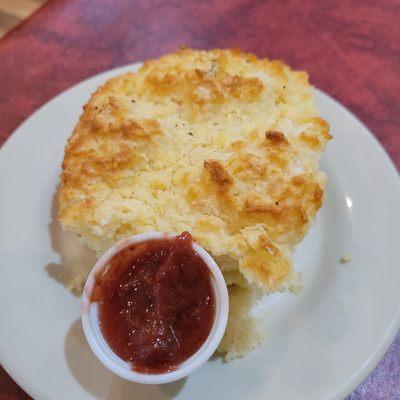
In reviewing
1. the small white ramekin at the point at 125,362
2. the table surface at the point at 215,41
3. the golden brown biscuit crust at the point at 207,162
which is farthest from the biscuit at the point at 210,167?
the table surface at the point at 215,41

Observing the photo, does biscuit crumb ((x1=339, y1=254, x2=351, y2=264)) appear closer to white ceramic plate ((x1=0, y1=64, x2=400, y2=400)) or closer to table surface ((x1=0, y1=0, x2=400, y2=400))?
white ceramic plate ((x1=0, y1=64, x2=400, y2=400))

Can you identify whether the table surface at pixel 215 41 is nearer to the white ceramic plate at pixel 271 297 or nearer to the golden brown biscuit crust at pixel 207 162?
the white ceramic plate at pixel 271 297

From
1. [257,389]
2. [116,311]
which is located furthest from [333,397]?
[116,311]

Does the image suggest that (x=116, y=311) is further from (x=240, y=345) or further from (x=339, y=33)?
(x=339, y=33)

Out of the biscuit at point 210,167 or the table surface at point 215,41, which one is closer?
the biscuit at point 210,167

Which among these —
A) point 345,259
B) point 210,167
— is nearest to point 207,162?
point 210,167

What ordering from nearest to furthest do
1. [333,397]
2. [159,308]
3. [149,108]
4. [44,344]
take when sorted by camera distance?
[159,308] < [333,397] < [44,344] < [149,108]
